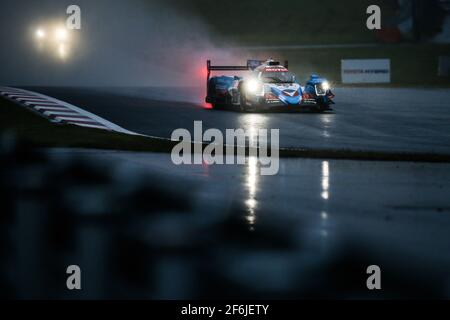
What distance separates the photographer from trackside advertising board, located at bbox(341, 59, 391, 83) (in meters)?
47.9

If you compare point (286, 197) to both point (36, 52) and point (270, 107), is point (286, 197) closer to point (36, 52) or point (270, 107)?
point (270, 107)

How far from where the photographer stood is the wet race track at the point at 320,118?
18594 mm

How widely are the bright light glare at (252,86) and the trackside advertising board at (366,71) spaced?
2132 centimetres

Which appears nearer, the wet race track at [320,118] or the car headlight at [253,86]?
the wet race track at [320,118]

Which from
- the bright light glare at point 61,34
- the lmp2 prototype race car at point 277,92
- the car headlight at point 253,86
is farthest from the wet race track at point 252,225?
the bright light glare at point 61,34

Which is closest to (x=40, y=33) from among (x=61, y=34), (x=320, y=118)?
(x=61, y=34)

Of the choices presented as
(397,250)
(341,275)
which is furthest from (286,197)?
(341,275)

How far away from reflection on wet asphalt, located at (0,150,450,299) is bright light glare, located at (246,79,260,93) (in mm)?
13262

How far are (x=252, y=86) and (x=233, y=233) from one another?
18.5 m

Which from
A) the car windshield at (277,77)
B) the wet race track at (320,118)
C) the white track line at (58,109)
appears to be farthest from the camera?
the car windshield at (277,77)

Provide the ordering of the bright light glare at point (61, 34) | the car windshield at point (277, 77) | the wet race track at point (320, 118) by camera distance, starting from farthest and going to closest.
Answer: the bright light glare at point (61, 34)
the car windshield at point (277, 77)
the wet race track at point (320, 118)

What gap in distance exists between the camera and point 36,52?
48.4m

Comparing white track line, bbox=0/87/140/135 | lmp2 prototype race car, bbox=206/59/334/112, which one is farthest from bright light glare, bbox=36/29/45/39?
lmp2 prototype race car, bbox=206/59/334/112

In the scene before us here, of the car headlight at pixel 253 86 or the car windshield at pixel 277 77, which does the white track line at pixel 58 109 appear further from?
A: the car windshield at pixel 277 77
